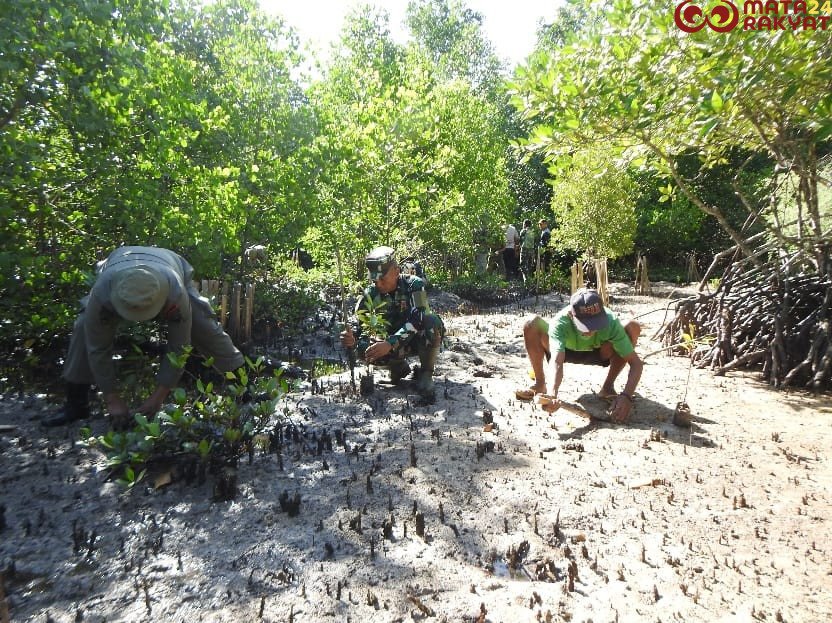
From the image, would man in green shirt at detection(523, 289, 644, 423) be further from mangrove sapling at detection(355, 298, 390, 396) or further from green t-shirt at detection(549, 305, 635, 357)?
mangrove sapling at detection(355, 298, 390, 396)

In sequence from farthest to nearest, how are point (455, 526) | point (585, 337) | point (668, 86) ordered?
point (585, 337) < point (668, 86) < point (455, 526)

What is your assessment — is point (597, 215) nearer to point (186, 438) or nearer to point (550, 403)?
point (550, 403)

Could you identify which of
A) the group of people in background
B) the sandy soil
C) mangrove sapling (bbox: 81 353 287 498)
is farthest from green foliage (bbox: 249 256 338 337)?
the group of people in background

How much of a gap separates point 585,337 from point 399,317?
187 centimetres

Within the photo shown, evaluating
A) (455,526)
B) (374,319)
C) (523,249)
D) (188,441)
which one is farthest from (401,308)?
(523,249)

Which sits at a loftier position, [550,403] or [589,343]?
[589,343]

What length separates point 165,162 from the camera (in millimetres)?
5281

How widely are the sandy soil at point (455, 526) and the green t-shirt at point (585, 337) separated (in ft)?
2.07

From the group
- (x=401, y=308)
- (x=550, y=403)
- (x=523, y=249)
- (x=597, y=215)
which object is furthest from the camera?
(x=523, y=249)

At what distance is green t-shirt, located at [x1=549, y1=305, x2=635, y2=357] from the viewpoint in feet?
14.2

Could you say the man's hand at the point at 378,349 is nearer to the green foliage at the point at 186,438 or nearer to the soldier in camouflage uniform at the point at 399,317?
the soldier in camouflage uniform at the point at 399,317

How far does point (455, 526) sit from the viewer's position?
3.00m

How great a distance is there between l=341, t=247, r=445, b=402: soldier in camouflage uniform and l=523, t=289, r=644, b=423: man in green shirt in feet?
3.24

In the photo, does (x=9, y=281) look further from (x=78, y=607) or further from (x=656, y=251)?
(x=656, y=251)
